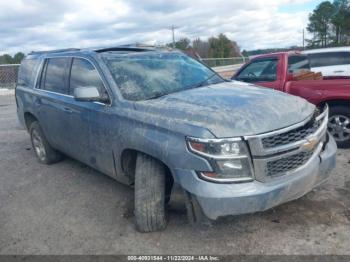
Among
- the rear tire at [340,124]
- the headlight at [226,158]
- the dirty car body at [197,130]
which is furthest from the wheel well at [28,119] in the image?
the rear tire at [340,124]

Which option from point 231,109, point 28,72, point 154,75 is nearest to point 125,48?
point 154,75

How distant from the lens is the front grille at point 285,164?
10.5 ft

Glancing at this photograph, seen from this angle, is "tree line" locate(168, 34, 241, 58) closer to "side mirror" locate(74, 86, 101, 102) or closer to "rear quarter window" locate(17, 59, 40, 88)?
"rear quarter window" locate(17, 59, 40, 88)

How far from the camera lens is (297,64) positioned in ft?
23.6

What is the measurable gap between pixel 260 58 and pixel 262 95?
3692 mm

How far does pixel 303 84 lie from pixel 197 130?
3.61m

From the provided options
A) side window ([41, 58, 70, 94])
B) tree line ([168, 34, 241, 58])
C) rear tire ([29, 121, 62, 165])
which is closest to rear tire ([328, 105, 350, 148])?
side window ([41, 58, 70, 94])

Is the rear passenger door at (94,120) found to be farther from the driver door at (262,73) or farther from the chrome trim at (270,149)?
the driver door at (262,73)

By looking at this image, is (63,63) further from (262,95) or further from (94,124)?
(262,95)

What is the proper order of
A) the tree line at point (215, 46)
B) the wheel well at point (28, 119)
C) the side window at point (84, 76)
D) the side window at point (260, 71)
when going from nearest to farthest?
1. the side window at point (84, 76)
2. the wheel well at point (28, 119)
3. the side window at point (260, 71)
4. the tree line at point (215, 46)

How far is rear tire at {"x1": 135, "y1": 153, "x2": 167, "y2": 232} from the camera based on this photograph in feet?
11.7

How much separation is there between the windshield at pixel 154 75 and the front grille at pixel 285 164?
1.46 m

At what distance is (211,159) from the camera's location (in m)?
3.10

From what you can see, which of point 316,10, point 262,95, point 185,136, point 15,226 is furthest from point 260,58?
point 316,10
